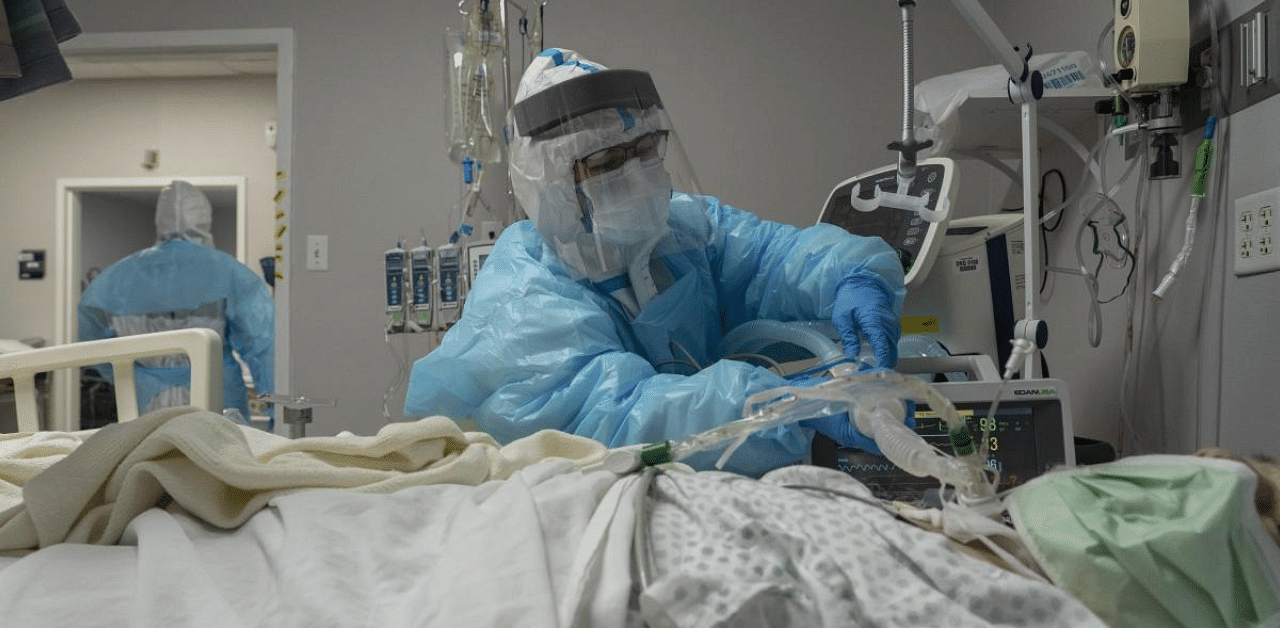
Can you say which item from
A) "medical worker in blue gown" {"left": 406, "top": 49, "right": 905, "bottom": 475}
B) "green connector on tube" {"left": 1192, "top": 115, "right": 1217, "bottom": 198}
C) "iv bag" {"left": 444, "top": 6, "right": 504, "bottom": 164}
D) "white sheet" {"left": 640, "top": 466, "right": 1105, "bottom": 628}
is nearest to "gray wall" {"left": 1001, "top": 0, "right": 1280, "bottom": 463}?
"green connector on tube" {"left": 1192, "top": 115, "right": 1217, "bottom": 198}

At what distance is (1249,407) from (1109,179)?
739mm

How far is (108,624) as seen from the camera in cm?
69

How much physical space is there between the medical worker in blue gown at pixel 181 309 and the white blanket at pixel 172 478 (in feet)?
10.2

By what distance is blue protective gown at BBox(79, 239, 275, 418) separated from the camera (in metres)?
3.83

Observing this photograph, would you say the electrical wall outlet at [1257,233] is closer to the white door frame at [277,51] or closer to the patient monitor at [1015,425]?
the patient monitor at [1015,425]

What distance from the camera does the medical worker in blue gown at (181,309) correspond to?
3.80 meters

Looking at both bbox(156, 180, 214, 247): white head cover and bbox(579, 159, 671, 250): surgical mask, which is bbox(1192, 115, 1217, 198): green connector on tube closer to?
bbox(579, 159, 671, 250): surgical mask

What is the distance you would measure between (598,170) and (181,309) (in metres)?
2.65

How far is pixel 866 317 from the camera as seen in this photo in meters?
1.71

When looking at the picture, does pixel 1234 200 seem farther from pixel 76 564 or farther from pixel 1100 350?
pixel 76 564

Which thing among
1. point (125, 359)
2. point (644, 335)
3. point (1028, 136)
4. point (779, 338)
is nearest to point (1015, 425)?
point (779, 338)

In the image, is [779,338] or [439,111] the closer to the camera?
[779,338]

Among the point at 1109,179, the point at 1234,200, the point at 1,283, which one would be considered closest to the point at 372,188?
the point at 1109,179

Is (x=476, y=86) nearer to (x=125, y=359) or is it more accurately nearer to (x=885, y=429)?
(x=125, y=359)
